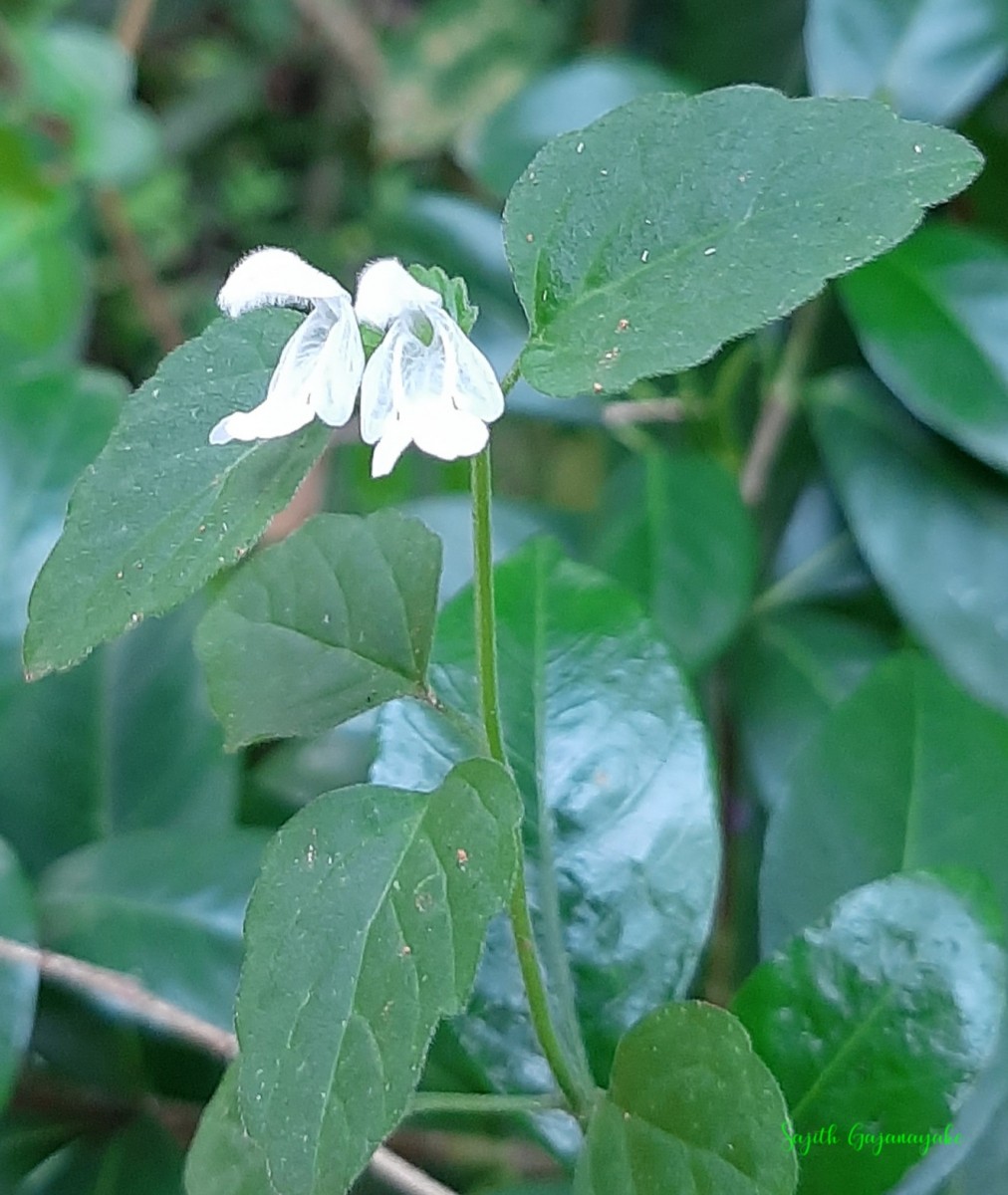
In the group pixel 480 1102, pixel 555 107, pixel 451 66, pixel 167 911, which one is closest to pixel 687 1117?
pixel 480 1102

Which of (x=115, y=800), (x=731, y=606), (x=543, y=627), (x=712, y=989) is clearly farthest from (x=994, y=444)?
(x=115, y=800)

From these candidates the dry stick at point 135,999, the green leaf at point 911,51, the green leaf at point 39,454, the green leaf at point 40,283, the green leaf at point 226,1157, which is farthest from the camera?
the green leaf at point 40,283

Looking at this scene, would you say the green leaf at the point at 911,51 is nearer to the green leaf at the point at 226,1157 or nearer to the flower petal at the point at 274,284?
the flower petal at the point at 274,284

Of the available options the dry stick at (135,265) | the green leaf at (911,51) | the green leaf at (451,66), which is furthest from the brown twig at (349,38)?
the green leaf at (911,51)

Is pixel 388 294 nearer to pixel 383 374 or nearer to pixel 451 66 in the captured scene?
pixel 383 374

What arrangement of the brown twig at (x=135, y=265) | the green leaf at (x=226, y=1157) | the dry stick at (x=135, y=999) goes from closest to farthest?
the green leaf at (x=226, y=1157) < the dry stick at (x=135, y=999) < the brown twig at (x=135, y=265)

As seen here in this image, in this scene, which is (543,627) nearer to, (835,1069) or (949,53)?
(835,1069)

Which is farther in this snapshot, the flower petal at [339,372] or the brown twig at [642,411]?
the brown twig at [642,411]
